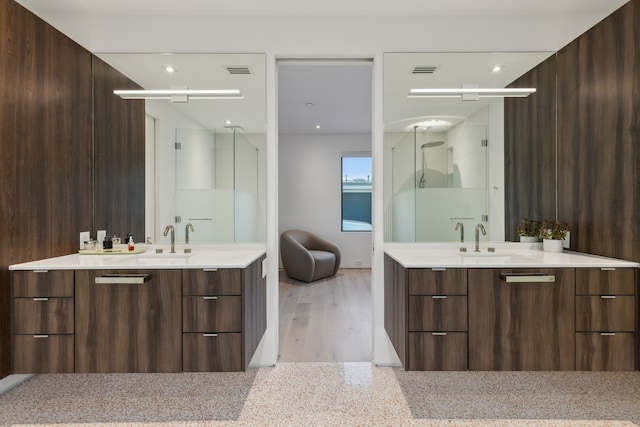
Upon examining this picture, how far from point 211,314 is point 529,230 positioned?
2319 mm

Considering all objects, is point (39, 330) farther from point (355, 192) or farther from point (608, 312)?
point (355, 192)

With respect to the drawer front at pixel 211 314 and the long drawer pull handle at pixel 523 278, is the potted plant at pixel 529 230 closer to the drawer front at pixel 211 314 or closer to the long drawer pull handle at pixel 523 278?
the long drawer pull handle at pixel 523 278

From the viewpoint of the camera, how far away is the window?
647 centimetres

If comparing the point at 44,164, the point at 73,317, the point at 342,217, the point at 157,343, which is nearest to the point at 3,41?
the point at 44,164

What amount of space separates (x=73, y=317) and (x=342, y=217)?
4946 millimetres

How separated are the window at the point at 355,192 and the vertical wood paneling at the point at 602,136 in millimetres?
3983

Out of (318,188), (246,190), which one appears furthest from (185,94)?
(318,188)

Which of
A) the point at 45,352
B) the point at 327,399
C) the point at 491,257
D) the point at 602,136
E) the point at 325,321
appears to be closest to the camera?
the point at 45,352

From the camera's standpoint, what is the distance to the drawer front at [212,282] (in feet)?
6.29

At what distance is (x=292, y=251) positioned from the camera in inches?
210

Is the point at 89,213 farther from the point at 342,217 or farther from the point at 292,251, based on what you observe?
the point at 342,217

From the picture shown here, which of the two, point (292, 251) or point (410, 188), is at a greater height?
point (410, 188)

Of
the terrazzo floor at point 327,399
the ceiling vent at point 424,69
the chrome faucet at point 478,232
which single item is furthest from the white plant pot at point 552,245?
the ceiling vent at point 424,69

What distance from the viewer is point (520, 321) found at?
190 cm
